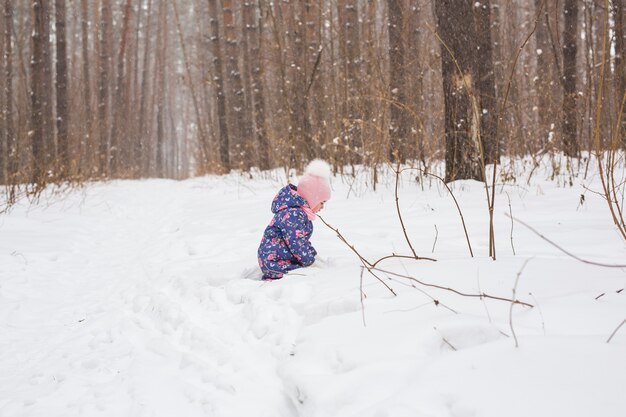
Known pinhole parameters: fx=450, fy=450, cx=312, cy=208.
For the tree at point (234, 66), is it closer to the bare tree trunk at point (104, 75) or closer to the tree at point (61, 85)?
the tree at point (61, 85)

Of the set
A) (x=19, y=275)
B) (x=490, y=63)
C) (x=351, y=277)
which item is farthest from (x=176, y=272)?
(x=490, y=63)

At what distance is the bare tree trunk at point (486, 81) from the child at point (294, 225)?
9.92 feet

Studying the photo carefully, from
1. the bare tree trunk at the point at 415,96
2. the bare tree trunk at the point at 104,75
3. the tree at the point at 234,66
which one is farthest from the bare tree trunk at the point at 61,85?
the bare tree trunk at the point at 415,96

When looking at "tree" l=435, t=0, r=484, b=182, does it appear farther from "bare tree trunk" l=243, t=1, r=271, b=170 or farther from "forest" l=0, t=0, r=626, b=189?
"bare tree trunk" l=243, t=1, r=271, b=170

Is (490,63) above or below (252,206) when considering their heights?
above

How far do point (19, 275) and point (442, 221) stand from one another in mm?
3317

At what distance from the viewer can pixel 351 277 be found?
2283 mm

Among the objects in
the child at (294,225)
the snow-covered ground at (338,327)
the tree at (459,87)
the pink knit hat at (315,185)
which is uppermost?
the tree at (459,87)

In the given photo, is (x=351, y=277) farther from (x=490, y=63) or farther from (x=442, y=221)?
(x=490, y=63)

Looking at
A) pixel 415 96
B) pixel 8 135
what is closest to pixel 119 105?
pixel 8 135

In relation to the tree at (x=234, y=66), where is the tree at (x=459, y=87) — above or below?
below

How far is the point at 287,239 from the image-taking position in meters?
2.84

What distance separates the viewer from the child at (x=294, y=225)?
2814mm

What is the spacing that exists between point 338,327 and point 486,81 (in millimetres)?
5093
